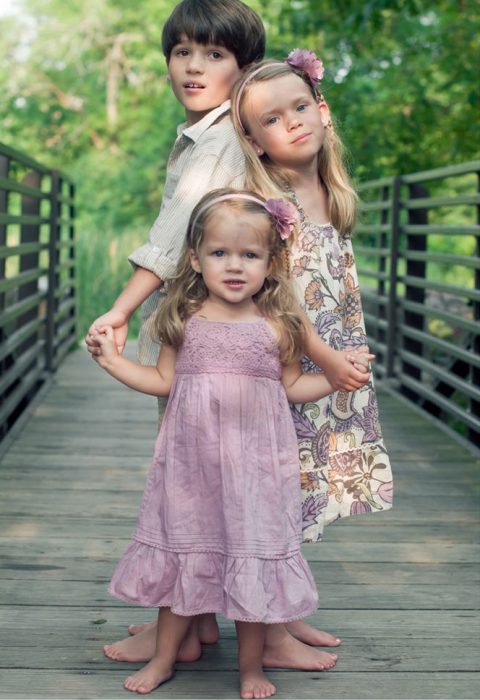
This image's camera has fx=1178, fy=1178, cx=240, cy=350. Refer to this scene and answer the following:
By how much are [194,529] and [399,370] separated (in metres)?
5.03

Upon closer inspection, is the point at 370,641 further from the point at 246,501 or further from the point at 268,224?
the point at 268,224

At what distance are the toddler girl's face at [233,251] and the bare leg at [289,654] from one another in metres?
0.83

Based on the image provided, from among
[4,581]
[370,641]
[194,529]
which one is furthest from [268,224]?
[4,581]

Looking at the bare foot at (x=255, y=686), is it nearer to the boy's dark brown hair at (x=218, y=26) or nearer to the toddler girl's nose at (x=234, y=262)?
the toddler girl's nose at (x=234, y=262)

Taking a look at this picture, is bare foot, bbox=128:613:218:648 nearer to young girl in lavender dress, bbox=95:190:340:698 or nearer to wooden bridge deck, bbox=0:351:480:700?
wooden bridge deck, bbox=0:351:480:700

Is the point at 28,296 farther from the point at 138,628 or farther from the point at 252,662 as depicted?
the point at 252,662

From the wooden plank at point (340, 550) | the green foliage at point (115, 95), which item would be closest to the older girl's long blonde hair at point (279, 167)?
the wooden plank at point (340, 550)

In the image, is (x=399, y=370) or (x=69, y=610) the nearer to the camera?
(x=69, y=610)

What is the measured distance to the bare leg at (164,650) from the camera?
2693 millimetres

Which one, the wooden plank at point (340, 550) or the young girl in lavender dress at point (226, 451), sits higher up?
the young girl in lavender dress at point (226, 451)

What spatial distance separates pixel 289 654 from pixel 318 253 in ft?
3.19

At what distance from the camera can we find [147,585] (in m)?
2.67

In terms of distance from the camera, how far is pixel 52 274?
7703 mm

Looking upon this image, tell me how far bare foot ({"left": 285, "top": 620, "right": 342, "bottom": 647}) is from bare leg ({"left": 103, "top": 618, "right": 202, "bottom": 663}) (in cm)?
27
